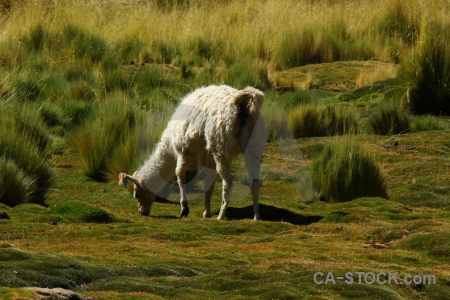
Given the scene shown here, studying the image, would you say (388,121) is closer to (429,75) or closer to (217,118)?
(429,75)

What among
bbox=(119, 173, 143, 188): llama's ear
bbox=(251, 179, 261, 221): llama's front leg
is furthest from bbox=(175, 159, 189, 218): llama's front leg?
bbox=(251, 179, 261, 221): llama's front leg

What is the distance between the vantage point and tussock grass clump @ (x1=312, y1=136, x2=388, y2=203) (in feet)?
48.2

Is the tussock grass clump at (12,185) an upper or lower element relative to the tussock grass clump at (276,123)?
lower

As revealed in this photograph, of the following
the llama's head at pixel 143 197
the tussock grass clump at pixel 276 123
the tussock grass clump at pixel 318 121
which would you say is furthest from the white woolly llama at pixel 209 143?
the tussock grass clump at pixel 318 121

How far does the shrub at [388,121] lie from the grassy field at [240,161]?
44 mm

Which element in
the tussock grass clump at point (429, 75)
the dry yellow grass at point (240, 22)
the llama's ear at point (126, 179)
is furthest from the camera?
the dry yellow grass at point (240, 22)

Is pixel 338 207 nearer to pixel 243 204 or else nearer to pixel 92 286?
pixel 243 204

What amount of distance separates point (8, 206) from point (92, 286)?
18.0 feet

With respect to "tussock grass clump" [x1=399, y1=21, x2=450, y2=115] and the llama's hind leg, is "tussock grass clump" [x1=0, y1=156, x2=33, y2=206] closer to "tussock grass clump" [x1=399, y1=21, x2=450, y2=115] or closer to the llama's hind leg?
the llama's hind leg

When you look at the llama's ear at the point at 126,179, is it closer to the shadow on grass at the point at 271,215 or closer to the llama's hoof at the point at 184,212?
the llama's hoof at the point at 184,212

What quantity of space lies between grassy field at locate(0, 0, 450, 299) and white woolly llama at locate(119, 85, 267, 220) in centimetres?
48

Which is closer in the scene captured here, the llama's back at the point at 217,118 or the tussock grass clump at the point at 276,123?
the llama's back at the point at 217,118

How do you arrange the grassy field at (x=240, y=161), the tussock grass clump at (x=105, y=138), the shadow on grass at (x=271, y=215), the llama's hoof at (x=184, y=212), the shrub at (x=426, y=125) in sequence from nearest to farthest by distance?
the grassy field at (x=240, y=161) → the shadow on grass at (x=271, y=215) → the llama's hoof at (x=184, y=212) → the tussock grass clump at (x=105, y=138) → the shrub at (x=426, y=125)

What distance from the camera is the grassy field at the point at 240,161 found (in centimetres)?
863
